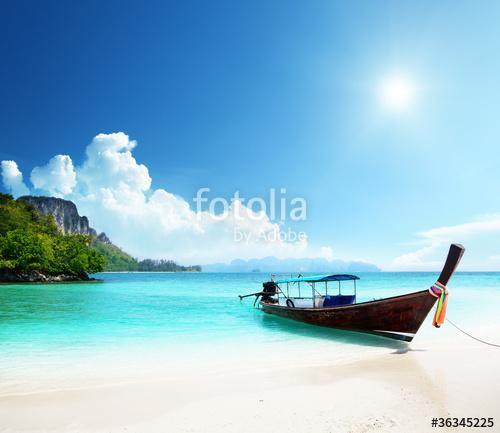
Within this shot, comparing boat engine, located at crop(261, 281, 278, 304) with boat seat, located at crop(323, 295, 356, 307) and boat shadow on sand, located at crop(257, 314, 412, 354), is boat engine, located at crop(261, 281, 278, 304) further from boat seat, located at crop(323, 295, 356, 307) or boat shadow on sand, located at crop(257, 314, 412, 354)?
boat seat, located at crop(323, 295, 356, 307)

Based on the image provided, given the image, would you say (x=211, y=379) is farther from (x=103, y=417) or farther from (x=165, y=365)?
(x=103, y=417)

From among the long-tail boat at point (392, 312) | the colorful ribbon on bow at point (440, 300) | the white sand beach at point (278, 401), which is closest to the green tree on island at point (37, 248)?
the long-tail boat at point (392, 312)

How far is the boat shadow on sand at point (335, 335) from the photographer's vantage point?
407 inches

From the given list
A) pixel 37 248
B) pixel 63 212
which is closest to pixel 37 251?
pixel 37 248

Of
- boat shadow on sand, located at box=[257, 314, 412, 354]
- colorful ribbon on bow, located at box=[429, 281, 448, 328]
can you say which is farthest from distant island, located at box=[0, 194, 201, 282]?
colorful ribbon on bow, located at box=[429, 281, 448, 328]

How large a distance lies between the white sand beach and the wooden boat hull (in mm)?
2055

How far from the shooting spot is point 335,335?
12.0m

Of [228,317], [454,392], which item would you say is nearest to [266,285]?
[228,317]

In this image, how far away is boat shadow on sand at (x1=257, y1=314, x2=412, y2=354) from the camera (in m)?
10.3

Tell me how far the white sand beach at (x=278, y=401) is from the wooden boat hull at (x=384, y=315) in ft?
6.74

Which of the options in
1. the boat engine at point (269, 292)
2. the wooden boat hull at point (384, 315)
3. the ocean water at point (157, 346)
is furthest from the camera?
the boat engine at point (269, 292)

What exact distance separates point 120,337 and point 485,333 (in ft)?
46.0

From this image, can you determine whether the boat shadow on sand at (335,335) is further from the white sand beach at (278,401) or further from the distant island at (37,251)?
the distant island at (37,251)

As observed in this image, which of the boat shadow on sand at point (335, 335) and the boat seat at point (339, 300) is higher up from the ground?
the boat seat at point (339, 300)
